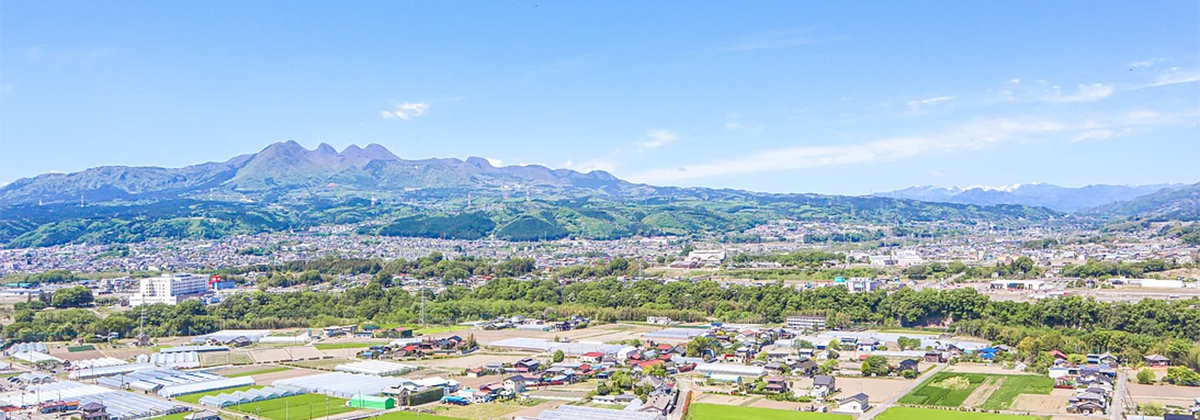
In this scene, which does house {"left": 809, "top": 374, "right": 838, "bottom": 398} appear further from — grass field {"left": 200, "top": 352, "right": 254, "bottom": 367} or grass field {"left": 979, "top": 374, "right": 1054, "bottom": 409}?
grass field {"left": 200, "top": 352, "right": 254, "bottom": 367}

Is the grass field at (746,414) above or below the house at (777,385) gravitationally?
below

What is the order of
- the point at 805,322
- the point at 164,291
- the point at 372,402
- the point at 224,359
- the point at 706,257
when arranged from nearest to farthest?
the point at 372,402 < the point at 224,359 < the point at 805,322 < the point at 164,291 < the point at 706,257

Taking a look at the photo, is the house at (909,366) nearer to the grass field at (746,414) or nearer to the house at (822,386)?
the house at (822,386)

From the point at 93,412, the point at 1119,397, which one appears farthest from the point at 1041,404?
the point at 93,412

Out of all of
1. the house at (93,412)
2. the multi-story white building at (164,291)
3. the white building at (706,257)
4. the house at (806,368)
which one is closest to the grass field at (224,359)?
the house at (93,412)

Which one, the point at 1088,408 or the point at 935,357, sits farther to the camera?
the point at 935,357

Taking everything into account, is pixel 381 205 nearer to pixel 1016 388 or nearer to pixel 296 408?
pixel 296 408

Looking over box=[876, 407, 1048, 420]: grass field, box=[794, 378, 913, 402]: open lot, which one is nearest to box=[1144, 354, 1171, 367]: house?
box=[794, 378, 913, 402]: open lot

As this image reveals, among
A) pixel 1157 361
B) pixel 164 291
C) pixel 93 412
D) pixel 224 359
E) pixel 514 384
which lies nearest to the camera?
pixel 93 412
